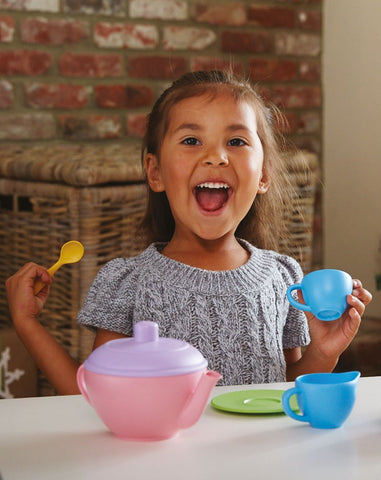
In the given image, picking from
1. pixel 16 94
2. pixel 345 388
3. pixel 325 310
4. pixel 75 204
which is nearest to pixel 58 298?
pixel 75 204

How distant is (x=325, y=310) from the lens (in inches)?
35.6

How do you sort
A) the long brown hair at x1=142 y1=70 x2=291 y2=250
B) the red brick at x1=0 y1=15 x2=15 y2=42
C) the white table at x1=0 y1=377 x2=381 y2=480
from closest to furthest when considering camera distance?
the white table at x1=0 y1=377 x2=381 y2=480 → the long brown hair at x1=142 y1=70 x2=291 y2=250 → the red brick at x1=0 y1=15 x2=15 y2=42

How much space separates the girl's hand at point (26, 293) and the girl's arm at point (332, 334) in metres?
0.38

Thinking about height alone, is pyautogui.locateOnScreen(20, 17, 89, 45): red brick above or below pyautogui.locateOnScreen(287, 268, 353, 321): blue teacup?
above

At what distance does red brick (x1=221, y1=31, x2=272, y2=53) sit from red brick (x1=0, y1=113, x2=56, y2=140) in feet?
2.06

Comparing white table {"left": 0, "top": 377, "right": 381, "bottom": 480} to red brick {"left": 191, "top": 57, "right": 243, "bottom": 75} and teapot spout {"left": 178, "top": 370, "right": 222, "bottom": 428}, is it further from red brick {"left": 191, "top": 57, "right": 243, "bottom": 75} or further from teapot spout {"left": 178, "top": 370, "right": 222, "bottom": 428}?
red brick {"left": 191, "top": 57, "right": 243, "bottom": 75}

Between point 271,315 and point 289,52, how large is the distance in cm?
160

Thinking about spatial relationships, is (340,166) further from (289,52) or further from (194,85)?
(194,85)

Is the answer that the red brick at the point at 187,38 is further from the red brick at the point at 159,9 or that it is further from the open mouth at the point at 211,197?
the open mouth at the point at 211,197

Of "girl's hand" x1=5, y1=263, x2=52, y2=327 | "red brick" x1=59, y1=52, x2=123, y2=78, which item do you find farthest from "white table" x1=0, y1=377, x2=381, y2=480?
"red brick" x1=59, y1=52, x2=123, y2=78

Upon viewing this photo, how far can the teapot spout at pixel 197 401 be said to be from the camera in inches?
27.9

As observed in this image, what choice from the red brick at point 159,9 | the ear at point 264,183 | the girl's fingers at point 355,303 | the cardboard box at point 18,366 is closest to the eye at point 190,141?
the ear at point 264,183

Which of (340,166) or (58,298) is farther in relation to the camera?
(340,166)

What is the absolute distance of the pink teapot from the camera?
69cm
